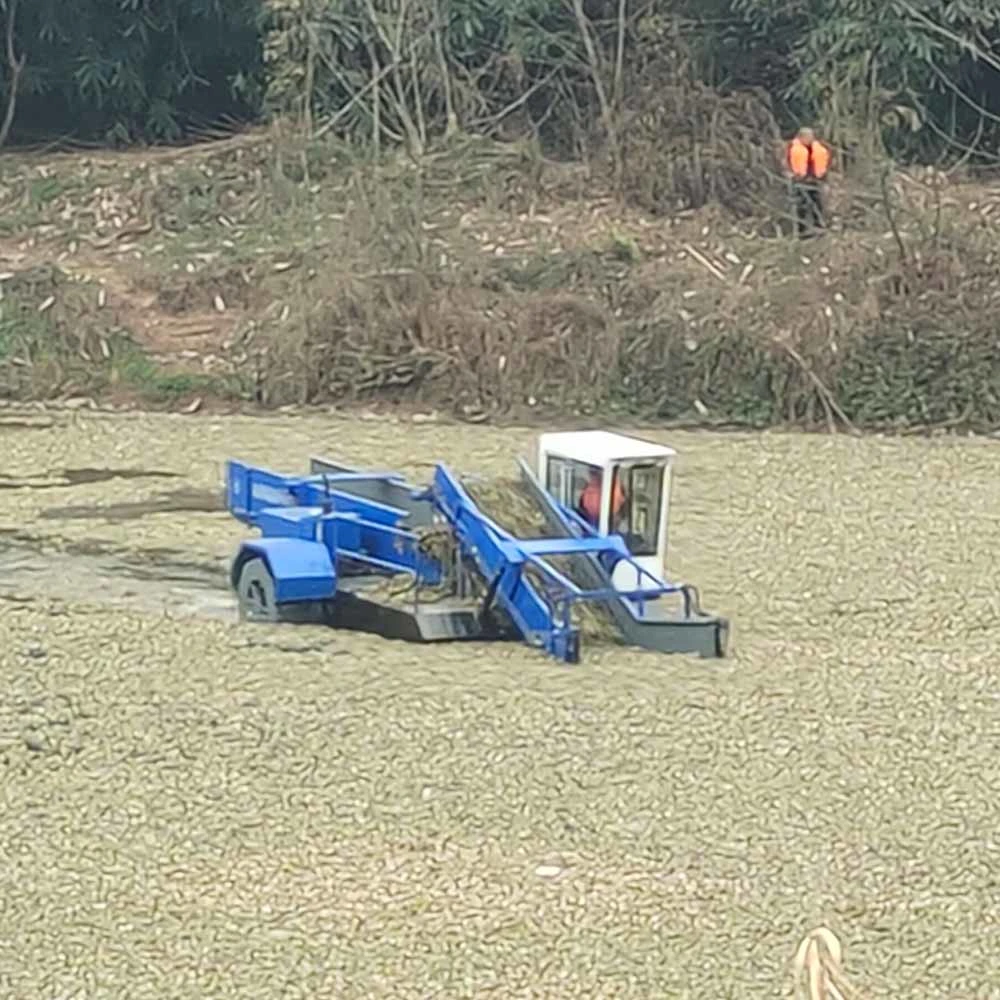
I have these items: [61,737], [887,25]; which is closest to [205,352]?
[887,25]

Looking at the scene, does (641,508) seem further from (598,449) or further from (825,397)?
(825,397)

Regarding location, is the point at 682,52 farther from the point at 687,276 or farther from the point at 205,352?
the point at 205,352

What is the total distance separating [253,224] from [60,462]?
4705mm

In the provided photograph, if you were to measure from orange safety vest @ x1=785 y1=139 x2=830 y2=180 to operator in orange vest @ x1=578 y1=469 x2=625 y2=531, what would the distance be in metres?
6.66

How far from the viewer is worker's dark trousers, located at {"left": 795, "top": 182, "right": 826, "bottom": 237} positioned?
13.8m

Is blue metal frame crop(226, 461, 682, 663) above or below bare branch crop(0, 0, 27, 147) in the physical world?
below

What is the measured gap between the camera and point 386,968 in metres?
4.32

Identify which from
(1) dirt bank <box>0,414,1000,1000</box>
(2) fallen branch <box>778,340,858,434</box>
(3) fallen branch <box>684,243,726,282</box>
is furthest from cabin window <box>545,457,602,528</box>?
(3) fallen branch <box>684,243,726,282</box>

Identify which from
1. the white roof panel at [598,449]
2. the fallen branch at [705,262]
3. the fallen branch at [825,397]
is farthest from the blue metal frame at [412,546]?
the fallen branch at [705,262]

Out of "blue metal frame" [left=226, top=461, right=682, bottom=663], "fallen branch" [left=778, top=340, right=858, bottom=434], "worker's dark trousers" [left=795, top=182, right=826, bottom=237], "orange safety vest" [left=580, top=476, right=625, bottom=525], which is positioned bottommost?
"fallen branch" [left=778, top=340, right=858, bottom=434]

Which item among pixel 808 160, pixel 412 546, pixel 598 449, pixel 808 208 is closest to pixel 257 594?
pixel 412 546

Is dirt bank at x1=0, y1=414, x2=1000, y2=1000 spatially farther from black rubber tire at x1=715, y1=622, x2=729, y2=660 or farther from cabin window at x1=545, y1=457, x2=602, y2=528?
cabin window at x1=545, y1=457, x2=602, y2=528

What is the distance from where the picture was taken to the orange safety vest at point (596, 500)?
735 cm

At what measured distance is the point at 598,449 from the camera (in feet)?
24.5
